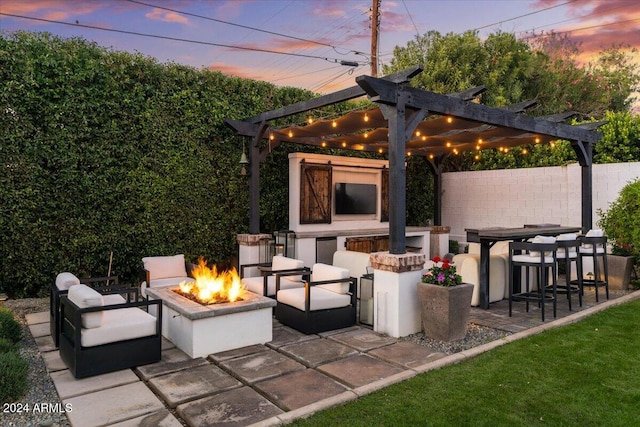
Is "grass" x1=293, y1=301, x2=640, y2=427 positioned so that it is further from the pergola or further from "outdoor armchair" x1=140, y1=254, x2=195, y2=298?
"outdoor armchair" x1=140, y1=254, x2=195, y2=298

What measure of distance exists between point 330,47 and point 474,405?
13.1m

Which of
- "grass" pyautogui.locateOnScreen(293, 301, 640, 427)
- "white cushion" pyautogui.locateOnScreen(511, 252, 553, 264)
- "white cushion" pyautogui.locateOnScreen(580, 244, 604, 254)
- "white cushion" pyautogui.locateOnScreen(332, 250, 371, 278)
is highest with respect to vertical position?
"white cushion" pyautogui.locateOnScreen(580, 244, 604, 254)

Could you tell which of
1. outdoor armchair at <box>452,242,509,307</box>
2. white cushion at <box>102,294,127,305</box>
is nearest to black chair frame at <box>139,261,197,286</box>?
white cushion at <box>102,294,127,305</box>

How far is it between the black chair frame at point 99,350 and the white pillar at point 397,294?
7.74 ft

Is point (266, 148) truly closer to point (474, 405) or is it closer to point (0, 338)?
point (0, 338)

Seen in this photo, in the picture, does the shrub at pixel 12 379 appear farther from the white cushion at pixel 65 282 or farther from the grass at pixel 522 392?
the grass at pixel 522 392

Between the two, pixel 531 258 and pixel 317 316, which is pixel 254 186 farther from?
pixel 531 258

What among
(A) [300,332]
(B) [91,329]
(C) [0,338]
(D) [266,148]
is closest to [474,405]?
(A) [300,332]

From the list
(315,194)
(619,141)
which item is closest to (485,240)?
(315,194)

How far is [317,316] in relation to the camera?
15.7 ft

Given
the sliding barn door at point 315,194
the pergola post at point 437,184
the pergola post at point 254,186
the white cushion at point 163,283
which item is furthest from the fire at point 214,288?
the pergola post at point 437,184

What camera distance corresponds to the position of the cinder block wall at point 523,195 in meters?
8.53

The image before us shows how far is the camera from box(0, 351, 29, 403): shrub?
10.0 ft

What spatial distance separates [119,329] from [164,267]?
8.52 feet
